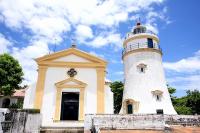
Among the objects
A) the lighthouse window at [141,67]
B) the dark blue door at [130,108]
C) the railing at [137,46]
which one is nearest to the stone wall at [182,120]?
the dark blue door at [130,108]

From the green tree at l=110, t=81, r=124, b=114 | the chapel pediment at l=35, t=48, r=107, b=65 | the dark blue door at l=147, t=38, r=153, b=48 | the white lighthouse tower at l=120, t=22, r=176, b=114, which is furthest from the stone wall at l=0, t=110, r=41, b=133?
the green tree at l=110, t=81, r=124, b=114

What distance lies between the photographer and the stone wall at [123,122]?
13.9m

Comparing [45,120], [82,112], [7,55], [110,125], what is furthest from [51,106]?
[7,55]

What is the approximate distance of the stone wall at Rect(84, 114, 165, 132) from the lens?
546 inches

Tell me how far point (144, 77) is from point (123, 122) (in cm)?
917

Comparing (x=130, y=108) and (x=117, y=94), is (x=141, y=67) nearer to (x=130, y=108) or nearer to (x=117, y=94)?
(x=130, y=108)

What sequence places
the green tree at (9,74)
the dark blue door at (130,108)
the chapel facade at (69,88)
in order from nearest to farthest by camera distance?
the chapel facade at (69,88)
the dark blue door at (130,108)
the green tree at (9,74)

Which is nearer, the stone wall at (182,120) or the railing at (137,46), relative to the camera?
the stone wall at (182,120)

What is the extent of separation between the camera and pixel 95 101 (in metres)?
17.2

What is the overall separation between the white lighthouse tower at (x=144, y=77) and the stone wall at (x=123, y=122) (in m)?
6.28

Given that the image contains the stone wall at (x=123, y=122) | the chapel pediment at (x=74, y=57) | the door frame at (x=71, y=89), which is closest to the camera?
the stone wall at (x=123, y=122)

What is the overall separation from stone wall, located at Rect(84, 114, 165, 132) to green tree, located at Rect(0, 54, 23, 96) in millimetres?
14893

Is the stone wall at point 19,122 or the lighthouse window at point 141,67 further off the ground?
the lighthouse window at point 141,67

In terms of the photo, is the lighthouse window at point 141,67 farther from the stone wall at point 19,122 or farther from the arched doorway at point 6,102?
the arched doorway at point 6,102
